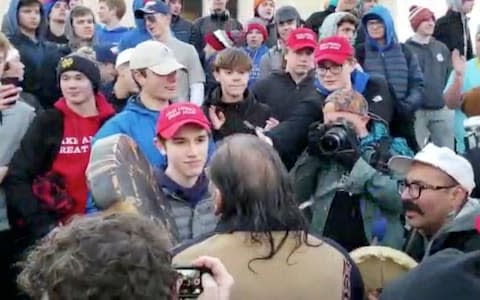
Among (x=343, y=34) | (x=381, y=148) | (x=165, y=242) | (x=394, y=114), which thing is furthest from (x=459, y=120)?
(x=165, y=242)

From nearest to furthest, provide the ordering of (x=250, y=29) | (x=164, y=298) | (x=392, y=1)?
(x=164, y=298) < (x=250, y=29) < (x=392, y=1)

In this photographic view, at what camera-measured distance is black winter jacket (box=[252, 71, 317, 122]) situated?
6.28m

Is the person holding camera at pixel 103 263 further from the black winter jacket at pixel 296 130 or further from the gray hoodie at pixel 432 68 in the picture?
the gray hoodie at pixel 432 68

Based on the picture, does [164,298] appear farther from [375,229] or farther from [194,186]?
[375,229]

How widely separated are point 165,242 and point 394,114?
13.5 feet

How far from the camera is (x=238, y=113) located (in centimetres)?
579

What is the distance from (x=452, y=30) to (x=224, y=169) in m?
7.40

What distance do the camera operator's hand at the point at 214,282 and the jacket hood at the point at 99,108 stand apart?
2.82 metres

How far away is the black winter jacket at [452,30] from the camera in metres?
10.1

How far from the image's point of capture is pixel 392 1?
Answer: 47.5 feet

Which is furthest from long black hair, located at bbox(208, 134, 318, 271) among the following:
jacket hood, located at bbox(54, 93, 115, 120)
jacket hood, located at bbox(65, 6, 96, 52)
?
jacket hood, located at bbox(65, 6, 96, 52)

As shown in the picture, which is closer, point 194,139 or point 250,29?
point 194,139

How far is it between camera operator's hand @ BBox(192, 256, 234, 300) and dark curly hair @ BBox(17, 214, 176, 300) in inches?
11.6

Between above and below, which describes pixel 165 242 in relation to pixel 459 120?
above
